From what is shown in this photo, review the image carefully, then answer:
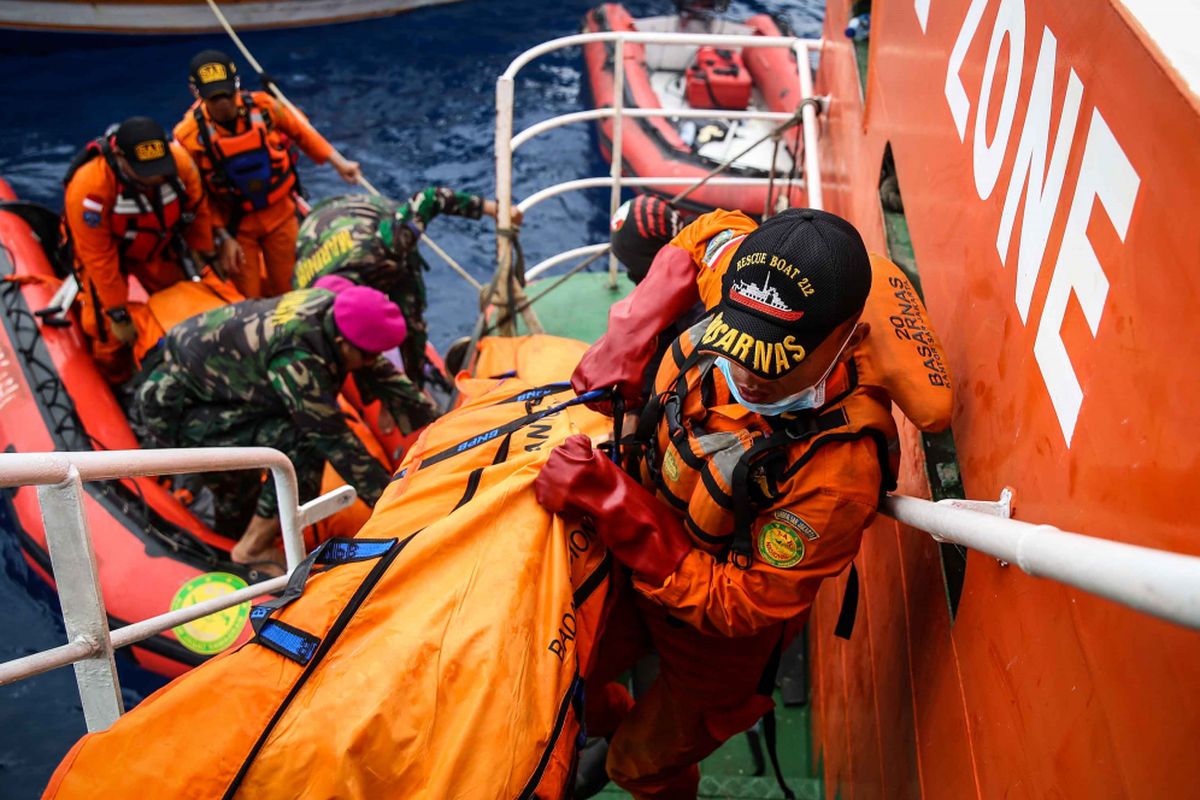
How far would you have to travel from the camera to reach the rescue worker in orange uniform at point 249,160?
5879 millimetres

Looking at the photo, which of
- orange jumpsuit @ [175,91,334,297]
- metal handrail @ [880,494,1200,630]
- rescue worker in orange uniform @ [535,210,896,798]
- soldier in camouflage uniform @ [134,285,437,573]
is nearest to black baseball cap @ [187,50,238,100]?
orange jumpsuit @ [175,91,334,297]

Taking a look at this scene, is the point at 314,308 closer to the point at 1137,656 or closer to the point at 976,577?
the point at 976,577

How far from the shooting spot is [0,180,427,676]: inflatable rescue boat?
4.46m

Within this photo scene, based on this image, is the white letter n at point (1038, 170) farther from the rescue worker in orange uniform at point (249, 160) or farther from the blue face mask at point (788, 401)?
the rescue worker in orange uniform at point (249, 160)

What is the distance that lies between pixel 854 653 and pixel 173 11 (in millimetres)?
12108

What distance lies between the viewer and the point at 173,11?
11.8m

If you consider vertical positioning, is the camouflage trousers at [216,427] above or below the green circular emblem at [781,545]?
below

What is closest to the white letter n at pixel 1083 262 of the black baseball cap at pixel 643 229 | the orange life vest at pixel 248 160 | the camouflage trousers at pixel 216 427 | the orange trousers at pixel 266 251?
the black baseball cap at pixel 643 229

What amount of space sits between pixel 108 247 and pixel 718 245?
4.16m

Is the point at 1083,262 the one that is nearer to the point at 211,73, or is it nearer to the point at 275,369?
the point at 275,369

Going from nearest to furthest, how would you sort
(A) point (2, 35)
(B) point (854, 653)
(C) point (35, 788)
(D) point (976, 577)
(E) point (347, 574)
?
(D) point (976, 577) → (E) point (347, 574) → (B) point (854, 653) → (C) point (35, 788) → (A) point (2, 35)

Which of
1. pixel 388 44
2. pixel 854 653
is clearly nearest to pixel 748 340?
pixel 854 653

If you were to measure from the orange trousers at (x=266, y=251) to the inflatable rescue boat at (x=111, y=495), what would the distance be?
61cm

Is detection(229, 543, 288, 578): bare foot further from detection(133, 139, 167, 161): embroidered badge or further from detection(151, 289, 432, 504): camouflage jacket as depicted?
detection(133, 139, 167, 161): embroidered badge
